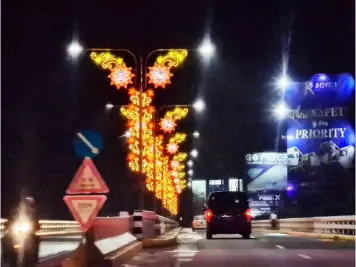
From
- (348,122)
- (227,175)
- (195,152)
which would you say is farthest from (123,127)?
(227,175)

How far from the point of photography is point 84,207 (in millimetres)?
14992

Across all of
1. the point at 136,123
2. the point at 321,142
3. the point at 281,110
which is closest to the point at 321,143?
the point at 321,142

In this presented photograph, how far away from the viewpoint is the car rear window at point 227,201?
36.2 metres

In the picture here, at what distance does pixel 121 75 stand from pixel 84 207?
19.9 meters

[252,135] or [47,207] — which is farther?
[252,135]

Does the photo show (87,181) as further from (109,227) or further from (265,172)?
(265,172)

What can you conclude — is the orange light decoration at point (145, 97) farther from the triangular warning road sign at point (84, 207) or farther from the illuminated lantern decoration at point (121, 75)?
the triangular warning road sign at point (84, 207)

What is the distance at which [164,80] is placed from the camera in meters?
35.7

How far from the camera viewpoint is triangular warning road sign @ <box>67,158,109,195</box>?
1516 centimetres

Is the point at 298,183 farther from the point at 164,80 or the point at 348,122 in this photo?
the point at 164,80

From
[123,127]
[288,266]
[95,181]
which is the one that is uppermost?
[123,127]

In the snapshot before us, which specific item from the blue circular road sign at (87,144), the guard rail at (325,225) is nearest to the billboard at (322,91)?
the guard rail at (325,225)

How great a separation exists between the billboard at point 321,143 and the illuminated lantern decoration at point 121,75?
35.5 meters

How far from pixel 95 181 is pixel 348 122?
5518 centimetres
